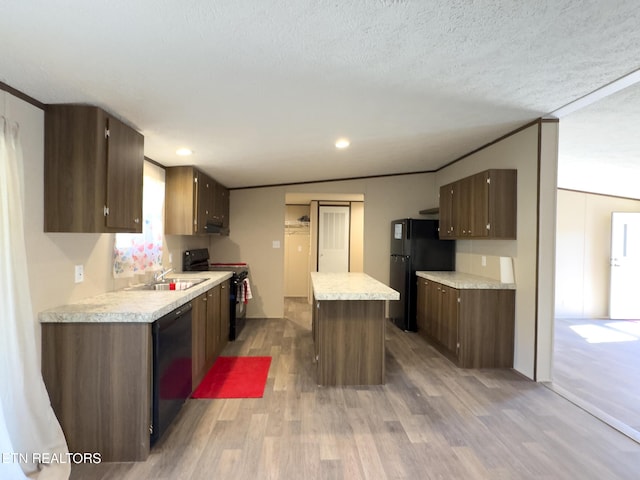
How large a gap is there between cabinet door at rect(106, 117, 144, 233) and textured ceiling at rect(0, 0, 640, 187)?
0.14 m

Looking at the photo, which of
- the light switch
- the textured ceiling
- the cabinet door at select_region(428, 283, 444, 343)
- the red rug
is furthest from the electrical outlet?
the cabinet door at select_region(428, 283, 444, 343)

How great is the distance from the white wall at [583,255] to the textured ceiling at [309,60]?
Result: 3754 millimetres

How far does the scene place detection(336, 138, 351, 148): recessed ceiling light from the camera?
3433 mm

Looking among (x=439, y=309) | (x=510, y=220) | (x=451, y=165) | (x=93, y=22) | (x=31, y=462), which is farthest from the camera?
(x=451, y=165)

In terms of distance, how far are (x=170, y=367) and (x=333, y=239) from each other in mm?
5297

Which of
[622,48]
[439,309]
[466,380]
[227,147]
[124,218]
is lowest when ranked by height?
[466,380]

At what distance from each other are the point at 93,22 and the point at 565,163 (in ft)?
17.5

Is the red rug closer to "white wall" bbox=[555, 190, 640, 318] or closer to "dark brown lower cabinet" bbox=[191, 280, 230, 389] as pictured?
"dark brown lower cabinet" bbox=[191, 280, 230, 389]

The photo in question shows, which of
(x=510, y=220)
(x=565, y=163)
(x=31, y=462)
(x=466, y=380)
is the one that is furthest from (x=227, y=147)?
(x=565, y=163)

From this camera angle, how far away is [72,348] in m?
2.06

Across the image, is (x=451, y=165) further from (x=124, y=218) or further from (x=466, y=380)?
(x=124, y=218)

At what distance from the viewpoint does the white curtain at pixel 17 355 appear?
5.73 feet

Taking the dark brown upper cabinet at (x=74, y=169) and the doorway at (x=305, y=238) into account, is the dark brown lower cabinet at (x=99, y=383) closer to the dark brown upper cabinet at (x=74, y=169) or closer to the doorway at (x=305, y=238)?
the dark brown upper cabinet at (x=74, y=169)

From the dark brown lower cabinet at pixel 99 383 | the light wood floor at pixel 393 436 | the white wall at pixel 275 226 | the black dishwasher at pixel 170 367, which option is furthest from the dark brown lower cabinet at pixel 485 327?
the dark brown lower cabinet at pixel 99 383
